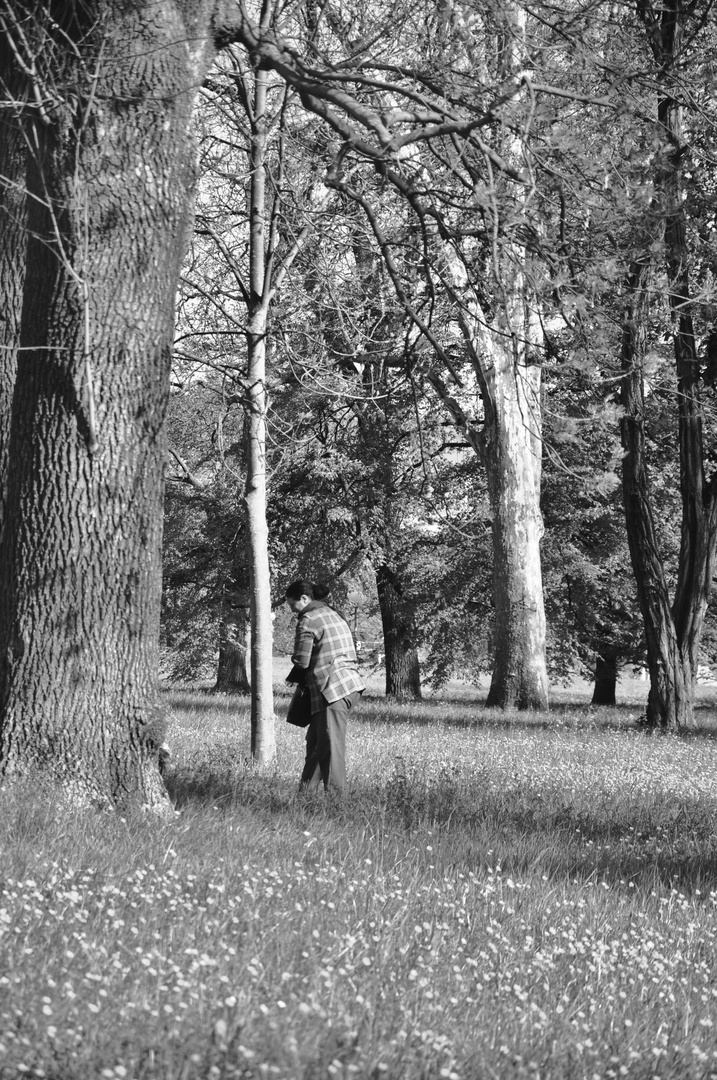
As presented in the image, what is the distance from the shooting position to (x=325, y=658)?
28.7ft

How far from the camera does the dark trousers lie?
8.57 m

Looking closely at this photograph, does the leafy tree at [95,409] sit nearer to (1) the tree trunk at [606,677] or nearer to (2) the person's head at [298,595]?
(2) the person's head at [298,595]

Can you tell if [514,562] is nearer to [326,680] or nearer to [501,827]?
[326,680]

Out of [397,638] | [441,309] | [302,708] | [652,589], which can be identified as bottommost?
[302,708]

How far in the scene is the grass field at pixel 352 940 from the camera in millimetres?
3064

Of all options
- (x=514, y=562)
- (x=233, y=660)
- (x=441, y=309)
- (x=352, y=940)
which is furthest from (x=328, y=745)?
(x=233, y=660)

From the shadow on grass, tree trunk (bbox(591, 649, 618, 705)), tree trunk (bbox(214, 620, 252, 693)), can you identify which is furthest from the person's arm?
tree trunk (bbox(591, 649, 618, 705))

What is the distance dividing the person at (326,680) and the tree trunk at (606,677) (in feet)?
85.3

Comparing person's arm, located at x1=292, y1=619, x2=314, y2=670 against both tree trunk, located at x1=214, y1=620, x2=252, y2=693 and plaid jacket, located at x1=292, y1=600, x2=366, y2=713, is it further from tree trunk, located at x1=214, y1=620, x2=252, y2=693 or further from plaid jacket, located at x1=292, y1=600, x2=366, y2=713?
tree trunk, located at x1=214, y1=620, x2=252, y2=693

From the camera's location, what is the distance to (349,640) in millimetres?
8898

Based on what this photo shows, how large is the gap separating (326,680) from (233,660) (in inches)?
937

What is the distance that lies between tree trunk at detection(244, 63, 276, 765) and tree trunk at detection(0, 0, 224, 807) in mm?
4004

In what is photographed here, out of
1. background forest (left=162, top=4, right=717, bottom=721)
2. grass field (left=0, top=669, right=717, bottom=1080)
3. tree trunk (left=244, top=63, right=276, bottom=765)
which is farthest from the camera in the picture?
tree trunk (left=244, top=63, right=276, bottom=765)

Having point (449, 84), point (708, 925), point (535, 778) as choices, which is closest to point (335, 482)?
point (535, 778)
